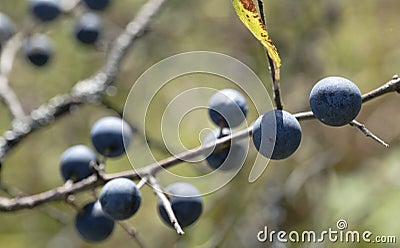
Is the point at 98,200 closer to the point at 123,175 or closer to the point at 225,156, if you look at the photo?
the point at 123,175

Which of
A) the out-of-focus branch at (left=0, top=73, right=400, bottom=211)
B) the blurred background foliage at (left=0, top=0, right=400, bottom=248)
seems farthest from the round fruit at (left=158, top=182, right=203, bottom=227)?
the blurred background foliage at (left=0, top=0, right=400, bottom=248)

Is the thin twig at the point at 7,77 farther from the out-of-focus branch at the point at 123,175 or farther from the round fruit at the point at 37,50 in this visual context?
the out-of-focus branch at the point at 123,175

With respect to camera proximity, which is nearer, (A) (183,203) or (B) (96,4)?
(A) (183,203)

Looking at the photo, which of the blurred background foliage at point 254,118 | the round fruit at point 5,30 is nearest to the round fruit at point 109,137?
the blurred background foliage at point 254,118

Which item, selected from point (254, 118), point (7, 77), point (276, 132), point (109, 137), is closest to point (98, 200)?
point (109, 137)

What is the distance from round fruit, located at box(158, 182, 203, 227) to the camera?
110 centimetres

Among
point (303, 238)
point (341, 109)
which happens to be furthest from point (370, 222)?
point (341, 109)

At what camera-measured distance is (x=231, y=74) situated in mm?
2092

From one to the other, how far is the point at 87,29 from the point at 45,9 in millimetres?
140

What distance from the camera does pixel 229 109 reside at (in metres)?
1.04

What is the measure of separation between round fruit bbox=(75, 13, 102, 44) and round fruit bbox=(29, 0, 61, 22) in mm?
91

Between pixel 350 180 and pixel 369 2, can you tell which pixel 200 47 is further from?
pixel 350 180

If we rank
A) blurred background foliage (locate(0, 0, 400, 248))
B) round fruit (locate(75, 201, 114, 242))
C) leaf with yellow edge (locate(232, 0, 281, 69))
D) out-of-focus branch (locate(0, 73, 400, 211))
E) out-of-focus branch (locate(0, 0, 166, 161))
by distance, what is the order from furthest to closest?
blurred background foliage (locate(0, 0, 400, 248))
out-of-focus branch (locate(0, 0, 166, 161))
round fruit (locate(75, 201, 114, 242))
out-of-focus branch (locate(0, 73, 400, 211))
leaf with yellow edge (locate(232, 0, 281, 69))

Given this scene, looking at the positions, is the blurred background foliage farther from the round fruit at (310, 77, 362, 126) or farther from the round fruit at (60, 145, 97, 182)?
the round fruit at (310, 77, 362, 126)
